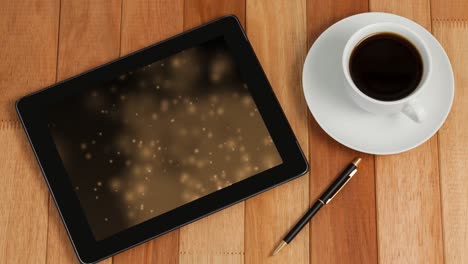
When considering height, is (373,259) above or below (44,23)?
below

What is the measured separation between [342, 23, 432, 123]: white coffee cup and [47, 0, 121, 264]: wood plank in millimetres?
295

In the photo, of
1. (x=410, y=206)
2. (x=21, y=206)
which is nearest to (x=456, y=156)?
(x=410, y=206)

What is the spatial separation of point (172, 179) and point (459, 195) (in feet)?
1.13

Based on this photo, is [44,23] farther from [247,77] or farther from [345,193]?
[345,193]

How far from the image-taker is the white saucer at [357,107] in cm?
67

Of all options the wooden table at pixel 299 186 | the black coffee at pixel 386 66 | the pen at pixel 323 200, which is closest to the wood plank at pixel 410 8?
the wooden table at pixel 299 186

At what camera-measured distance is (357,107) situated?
68 centimetres

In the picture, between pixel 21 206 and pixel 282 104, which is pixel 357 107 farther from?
pixel 21 206

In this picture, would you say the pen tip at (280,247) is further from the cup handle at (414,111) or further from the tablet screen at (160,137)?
the cup handle at (414,111)

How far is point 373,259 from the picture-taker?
692 millimetres

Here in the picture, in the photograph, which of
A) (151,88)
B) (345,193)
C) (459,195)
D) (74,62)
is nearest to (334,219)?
(345,193)

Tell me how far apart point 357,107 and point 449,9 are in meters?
0.19

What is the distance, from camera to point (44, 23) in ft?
2.46

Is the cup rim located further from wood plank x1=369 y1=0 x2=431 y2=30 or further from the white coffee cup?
wood plank x1=369 y1=0 x2=431 y2=30
